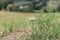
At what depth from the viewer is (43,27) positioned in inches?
143

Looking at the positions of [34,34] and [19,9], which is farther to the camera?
[19,9]

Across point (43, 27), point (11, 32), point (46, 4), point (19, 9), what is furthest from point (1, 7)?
point (43, 27)

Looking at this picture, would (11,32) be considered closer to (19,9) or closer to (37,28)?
(37,28)

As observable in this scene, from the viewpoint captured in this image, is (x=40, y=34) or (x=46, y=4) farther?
(x=46, y=4)

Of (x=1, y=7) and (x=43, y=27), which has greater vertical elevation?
(x=43, y=27)

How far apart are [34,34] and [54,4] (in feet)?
40.5

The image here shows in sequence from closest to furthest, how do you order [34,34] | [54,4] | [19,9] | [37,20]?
[34,34]
[37,20]
[19,9]
[54,4]

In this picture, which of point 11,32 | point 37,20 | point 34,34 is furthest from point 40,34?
point 11,32

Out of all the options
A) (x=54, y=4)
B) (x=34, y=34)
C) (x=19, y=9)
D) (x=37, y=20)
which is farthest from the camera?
(x=54, y=4)

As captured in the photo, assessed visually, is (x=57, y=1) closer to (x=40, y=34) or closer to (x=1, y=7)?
(x=1, y=7)

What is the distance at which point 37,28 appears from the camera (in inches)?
146

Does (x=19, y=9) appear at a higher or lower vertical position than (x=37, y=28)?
lower

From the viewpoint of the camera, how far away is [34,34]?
3.50m

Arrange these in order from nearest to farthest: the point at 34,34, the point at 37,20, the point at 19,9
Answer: the point at 34,34
the point at 37,20
the point at 19,9
